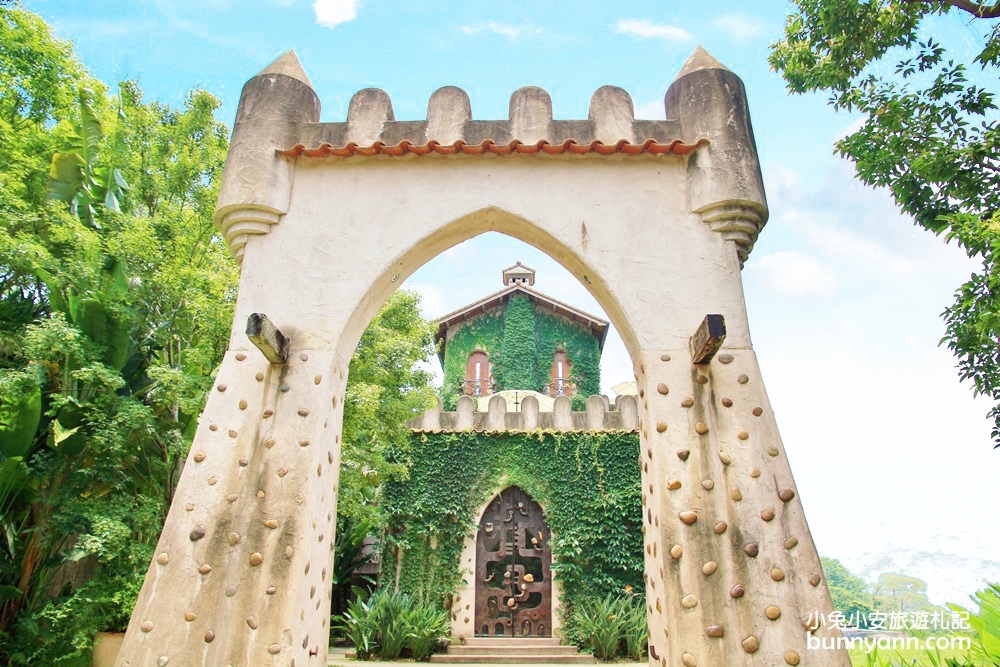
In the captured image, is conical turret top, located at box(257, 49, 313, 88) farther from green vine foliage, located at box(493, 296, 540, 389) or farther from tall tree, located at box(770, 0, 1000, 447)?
green vine foliage, located at box(493, 296, 540, 389)

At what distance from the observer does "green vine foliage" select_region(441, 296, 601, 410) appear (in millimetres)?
18750

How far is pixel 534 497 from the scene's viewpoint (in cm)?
1278

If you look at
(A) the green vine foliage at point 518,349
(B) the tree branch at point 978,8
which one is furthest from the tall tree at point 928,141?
(A) the green vine foliage at point 518,349

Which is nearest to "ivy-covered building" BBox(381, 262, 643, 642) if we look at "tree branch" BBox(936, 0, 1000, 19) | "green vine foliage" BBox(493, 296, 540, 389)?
"green vine foliage" BBox(493, 296, 540, 389)

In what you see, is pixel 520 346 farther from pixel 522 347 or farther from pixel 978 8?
pixel 978 8

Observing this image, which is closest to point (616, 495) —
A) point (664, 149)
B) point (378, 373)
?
point (378, 373)

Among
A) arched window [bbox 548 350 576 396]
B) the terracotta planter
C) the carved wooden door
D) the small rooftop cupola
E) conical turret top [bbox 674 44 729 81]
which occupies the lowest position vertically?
the terracotta planter

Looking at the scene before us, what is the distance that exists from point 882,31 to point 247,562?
902cm

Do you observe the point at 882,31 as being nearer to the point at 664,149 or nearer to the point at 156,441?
the point at 664,149

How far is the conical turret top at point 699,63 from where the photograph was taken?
480cm

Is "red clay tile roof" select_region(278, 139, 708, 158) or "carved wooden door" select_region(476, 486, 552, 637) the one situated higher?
"red clay tile roof" select_region(278, 139, 708, 158)

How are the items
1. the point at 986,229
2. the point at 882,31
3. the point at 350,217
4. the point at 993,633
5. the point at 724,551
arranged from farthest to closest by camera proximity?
the point at 882,31 → the point at 986,229 → the point at 350,217 → the point at 993,633 → the point at 724,551

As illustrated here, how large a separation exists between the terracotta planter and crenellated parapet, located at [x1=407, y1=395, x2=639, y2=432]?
6.44 m

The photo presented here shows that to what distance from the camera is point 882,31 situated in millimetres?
7820
